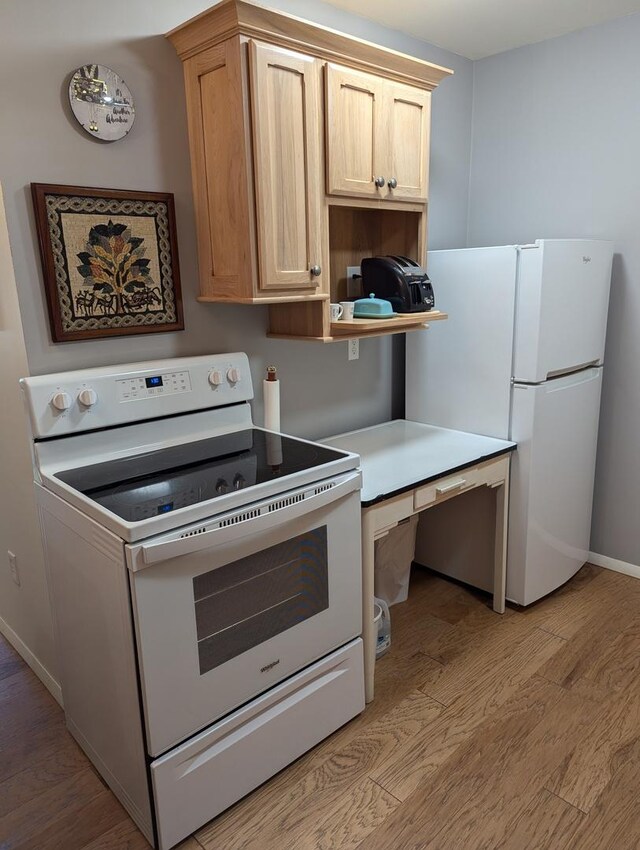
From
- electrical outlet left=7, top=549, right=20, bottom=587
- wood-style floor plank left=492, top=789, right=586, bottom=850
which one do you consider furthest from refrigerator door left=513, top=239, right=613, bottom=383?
electrical outlet left=7, top=549, right=20, bottom=587

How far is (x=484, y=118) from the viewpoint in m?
3.09

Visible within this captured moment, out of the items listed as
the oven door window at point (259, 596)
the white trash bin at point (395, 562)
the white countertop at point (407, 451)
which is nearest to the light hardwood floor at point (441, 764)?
the white trash bin at point (395, 562)

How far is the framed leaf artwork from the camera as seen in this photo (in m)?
1.80

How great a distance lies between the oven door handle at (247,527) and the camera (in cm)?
144

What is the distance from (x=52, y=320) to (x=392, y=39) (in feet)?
6.30

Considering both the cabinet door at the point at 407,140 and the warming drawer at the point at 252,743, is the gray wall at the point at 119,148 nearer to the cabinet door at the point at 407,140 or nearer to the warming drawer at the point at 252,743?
the cabinet door at the point at 407,140

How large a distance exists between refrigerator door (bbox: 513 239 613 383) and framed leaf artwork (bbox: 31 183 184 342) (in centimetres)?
134

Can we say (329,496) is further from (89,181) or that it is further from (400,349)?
(400,349)

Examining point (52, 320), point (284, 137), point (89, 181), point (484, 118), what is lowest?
point (52, 320)

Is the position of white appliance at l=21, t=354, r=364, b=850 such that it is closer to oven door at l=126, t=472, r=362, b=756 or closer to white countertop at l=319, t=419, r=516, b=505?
oven door at l=126, t=472, r=362, b=756

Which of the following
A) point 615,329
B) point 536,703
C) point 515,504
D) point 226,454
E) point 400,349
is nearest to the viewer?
point 226,454

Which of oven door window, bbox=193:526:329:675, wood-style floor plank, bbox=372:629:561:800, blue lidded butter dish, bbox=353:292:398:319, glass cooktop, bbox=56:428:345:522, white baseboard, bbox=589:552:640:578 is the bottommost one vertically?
wood-style floor plank, bbox=372:629:561:800

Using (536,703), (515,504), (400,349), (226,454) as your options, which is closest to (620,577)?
(515,504)

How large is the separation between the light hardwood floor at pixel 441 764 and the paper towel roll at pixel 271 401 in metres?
1.03
